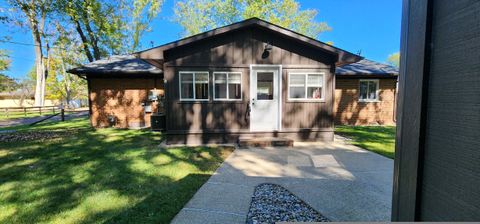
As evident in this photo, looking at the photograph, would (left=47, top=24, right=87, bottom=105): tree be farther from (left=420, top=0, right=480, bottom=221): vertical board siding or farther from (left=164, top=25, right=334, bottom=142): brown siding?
(left=420, top=0, right=480, bottom=221): vertical board siding

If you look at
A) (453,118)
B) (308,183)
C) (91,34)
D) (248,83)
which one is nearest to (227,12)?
(91,34)

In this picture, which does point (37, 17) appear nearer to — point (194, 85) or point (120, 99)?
point (120, 99)

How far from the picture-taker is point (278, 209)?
9.91ft

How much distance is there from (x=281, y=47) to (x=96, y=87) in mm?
9055

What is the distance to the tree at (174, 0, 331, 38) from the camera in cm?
2248

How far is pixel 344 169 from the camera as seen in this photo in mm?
4781

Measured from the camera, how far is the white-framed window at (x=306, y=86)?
7.84 meters

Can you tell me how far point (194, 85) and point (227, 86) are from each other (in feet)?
3.55

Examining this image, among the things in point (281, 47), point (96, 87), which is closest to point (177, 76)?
point (281, 47)

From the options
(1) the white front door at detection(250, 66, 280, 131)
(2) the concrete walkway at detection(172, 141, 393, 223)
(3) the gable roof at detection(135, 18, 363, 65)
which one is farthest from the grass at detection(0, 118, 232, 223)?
(3) the gable roof at detection(135, 18, 363, 65)

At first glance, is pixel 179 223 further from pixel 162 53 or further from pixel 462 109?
pixel 162 53

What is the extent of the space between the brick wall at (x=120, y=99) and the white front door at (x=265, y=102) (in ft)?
18.8

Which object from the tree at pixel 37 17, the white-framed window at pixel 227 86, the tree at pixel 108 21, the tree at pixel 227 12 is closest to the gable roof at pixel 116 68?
the white-framed window at pixel 227 86

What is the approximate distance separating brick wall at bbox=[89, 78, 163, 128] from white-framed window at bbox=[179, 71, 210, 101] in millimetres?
4380
